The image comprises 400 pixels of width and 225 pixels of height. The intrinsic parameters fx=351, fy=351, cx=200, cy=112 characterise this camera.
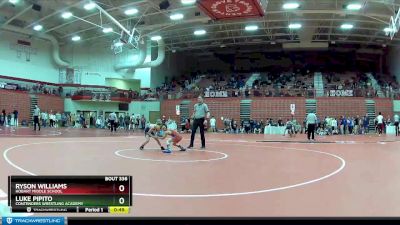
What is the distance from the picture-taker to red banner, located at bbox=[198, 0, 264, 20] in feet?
45.2

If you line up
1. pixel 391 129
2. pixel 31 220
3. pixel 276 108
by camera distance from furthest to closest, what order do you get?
pixel 276 108 → pixel 391 129 → pixel 31 220

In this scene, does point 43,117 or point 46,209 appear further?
point 43,117

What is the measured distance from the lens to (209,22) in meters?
30.1

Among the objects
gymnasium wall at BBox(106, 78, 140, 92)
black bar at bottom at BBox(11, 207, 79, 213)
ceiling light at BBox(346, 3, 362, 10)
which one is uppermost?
ceiling light at BBox(346, 3, 362, 10)

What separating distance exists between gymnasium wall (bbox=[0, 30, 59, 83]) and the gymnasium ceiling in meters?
1.89

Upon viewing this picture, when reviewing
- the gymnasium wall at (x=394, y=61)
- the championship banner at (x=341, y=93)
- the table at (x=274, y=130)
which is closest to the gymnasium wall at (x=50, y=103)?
the table at (x=274, y=130)

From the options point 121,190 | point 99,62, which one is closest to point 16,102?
point 99,62

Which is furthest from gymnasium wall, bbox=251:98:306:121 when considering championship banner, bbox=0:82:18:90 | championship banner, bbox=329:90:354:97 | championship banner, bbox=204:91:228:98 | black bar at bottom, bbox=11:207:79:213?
black bar at bottom, bbox=11:207:79:213

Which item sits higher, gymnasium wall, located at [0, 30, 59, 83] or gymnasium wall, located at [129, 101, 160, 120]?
gymnasium wall, located at [0, 30, 59, 83]

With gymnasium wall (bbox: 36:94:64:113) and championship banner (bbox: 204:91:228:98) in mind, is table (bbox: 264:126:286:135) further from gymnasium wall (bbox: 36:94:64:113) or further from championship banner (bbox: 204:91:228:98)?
gymnasium wall (bbox: 36:94:64:113)

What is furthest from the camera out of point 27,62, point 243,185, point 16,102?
point 27,62
